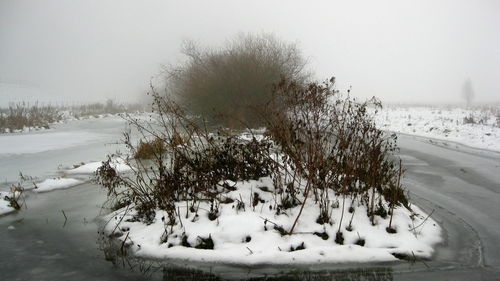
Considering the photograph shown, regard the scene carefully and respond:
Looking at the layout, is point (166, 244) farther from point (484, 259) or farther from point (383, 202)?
point (484, 259)

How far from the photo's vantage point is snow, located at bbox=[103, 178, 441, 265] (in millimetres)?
4418

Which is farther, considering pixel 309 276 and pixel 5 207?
pixel 5 207

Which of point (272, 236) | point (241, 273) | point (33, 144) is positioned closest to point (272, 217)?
point (272, 236)

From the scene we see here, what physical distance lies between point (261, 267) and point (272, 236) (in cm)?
59

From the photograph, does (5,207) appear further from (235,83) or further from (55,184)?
(235,83)

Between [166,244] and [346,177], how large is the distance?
115 inches

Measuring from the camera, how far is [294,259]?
14.3ft

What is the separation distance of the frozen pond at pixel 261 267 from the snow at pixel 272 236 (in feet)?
0.59

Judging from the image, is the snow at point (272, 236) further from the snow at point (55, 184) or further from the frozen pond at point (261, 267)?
the snow at point (55, 184)

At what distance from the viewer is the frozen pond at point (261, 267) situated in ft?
13.4

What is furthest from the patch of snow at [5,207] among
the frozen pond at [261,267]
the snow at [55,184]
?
the snow at [55,184]

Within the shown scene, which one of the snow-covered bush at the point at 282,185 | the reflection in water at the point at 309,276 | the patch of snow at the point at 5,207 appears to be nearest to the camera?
the reflection in water at the point at 309,276

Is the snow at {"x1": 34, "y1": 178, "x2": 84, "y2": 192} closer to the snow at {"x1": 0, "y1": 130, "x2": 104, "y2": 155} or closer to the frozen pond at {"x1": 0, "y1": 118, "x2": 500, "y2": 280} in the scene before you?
the frozen pond at {"x1": 0, "y1": 118, "x2": 500, "y2": 280}

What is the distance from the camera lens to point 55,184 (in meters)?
8.45
